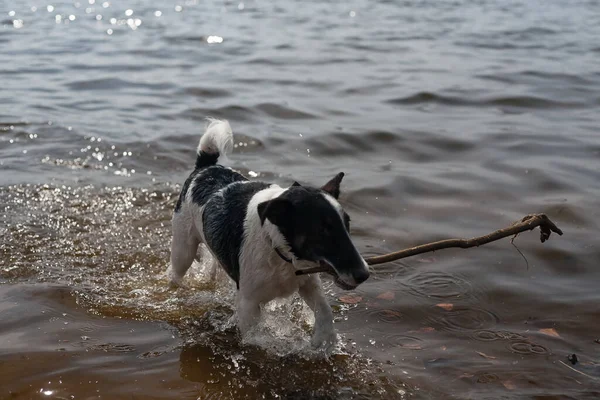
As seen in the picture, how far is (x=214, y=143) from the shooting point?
6602mm

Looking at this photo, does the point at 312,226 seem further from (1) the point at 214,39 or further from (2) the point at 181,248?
(1) the point at 214,39

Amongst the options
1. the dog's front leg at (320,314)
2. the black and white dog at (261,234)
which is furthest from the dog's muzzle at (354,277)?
the dog's front leg at (320,314)

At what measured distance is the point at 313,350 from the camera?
18.2 ft

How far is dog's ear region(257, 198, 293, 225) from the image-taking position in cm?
481

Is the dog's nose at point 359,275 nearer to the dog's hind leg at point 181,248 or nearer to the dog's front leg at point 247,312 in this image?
the dog's front leg at point 247,312

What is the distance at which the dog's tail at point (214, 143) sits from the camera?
6.55 meters

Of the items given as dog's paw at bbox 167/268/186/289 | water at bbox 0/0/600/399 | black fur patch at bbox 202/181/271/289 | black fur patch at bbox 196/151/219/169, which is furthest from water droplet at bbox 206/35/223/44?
black fur patch at bbox 202/181/271/289

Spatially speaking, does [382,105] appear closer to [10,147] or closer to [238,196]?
[10,147]

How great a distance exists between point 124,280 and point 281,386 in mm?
2420

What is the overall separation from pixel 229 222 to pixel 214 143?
1169mm

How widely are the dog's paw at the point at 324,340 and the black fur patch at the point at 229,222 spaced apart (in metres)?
0.73

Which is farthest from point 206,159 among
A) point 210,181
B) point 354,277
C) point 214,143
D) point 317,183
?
point 317,183

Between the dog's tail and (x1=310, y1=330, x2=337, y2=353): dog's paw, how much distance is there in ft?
6.62

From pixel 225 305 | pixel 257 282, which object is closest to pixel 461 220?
pixel 225 305
